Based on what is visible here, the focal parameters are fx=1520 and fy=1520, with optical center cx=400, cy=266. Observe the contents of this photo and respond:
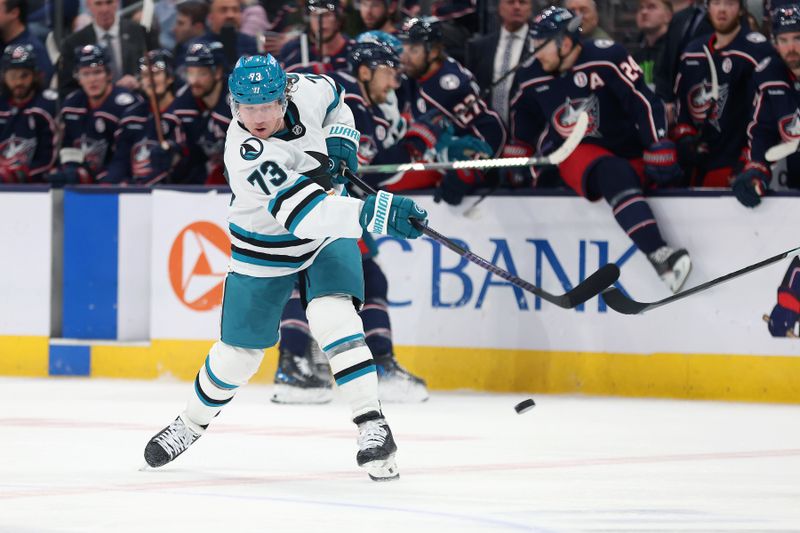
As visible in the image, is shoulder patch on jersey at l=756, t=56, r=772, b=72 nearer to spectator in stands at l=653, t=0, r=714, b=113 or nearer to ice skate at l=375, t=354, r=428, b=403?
spectator in stands at l=653, t=0, r=714, b=113

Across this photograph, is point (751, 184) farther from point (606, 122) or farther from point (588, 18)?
point (588, 18)

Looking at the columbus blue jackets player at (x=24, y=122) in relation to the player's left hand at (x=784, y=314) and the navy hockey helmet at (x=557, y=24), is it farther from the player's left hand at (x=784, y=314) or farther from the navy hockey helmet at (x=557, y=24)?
the player's left hand at (x=784, y=314)

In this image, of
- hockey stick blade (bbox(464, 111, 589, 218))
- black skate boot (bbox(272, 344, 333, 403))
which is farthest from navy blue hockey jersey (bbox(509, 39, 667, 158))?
black skate boot (bbox(272, 344, 333, 403))

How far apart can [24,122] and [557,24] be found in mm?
2845

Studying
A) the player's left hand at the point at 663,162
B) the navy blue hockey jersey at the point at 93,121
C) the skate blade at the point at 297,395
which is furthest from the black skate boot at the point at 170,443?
the navy blue hockey jersey at the point at 93,121

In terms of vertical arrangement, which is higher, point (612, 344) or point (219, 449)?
point (219, 449)

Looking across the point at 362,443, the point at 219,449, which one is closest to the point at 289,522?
the point at 362,443

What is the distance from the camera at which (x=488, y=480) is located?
13.3ft

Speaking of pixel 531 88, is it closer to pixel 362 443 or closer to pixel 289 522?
pixel 362 443

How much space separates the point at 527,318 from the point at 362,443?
263cm

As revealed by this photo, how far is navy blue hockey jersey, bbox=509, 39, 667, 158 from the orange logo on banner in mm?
1561

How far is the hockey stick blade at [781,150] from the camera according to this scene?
619 cm

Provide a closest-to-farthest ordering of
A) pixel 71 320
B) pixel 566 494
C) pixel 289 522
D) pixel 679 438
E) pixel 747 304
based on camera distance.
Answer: pixel 289 522
pixel 566 494
pixel 679 438
pixel 747 304
pixel 71 320

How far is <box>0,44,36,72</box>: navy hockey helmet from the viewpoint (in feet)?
25.0
